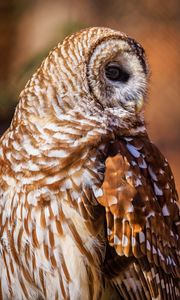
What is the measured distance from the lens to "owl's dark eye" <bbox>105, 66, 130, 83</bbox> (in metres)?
4.49

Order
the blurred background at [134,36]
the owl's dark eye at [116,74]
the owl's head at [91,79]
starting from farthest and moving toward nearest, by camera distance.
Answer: the blurred background at [134,36]
the owl's dark eye at [116,74]
the owl's head at [91,79]

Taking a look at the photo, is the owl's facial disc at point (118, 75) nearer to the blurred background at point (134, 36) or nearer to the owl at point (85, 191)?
the owl at point (85, 191)

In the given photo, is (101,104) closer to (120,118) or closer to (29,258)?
(120,118)

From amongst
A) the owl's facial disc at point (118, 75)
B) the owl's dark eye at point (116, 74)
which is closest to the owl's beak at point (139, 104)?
the owl's facial disc at point (118, 75)

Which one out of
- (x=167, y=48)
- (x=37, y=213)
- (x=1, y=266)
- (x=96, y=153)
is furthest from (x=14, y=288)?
(x=167, y=48)

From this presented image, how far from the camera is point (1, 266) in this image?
445 cm

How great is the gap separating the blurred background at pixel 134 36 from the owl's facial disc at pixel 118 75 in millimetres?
3242

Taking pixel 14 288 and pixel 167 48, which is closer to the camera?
pixel 14 288

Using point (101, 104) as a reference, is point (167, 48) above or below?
above

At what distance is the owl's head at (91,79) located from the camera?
438 cm

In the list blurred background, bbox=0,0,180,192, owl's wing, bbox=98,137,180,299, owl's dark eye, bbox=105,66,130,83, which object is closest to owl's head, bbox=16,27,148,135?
owl's dark eye, bbox=105,66,130,83

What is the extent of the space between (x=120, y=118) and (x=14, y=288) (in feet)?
2.99

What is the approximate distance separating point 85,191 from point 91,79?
0.53m

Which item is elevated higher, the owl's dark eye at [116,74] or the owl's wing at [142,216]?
the owl's dark eye at [116,74]
